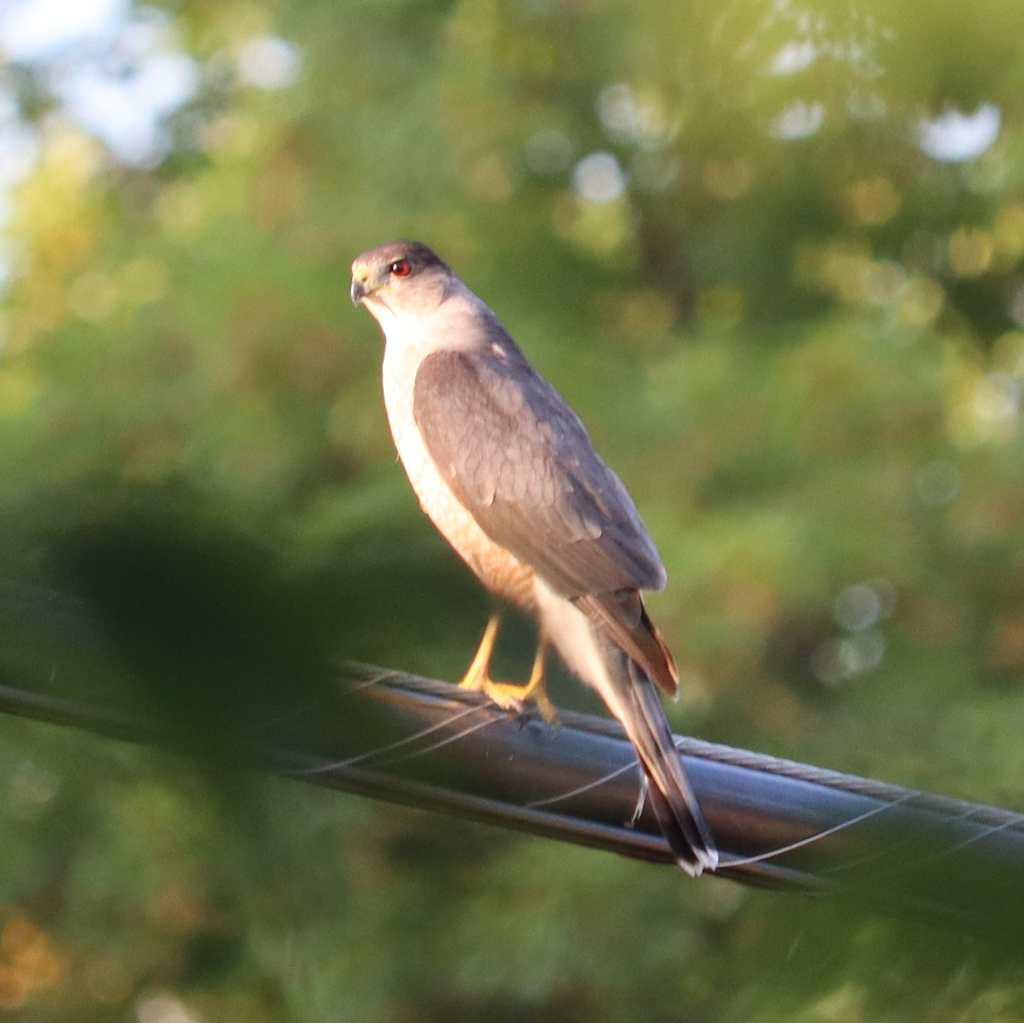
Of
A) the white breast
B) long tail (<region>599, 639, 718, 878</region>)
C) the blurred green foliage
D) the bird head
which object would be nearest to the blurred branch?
long tail (<region>599, 639, 718, 878</region>)

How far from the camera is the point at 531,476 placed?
3.44m

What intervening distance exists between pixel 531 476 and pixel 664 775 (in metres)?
0.88

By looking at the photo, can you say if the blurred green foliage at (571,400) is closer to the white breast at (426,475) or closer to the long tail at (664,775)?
the white breast at (426,475)

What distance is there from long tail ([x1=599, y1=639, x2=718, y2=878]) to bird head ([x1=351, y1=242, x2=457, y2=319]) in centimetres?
133

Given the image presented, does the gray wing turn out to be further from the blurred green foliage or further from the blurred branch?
the blurred green foliage

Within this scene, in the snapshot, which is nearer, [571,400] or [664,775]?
[664,775]

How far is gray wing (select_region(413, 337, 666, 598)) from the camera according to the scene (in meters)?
3.28

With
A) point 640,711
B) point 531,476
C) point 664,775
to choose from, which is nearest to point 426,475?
point 531,476

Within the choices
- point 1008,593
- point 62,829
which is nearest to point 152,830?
point 62,829

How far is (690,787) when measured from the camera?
2766 millimetres

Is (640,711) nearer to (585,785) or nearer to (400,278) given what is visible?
(585,785)

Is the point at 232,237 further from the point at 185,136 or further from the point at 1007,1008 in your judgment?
the point at 1007,1008

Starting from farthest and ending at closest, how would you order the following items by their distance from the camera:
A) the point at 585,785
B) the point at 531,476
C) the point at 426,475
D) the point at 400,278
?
1. the point at 400,278
2. the point at 426,475
3. the point at 531,476
4. the point at 585,785

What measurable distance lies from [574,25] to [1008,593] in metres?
6.10
